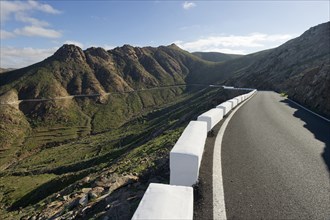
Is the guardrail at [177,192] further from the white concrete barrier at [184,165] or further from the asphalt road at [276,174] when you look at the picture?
the asphalt road at [276,174]

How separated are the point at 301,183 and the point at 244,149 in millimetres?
2921

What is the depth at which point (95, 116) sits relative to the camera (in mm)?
151375

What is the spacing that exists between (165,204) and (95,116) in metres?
152

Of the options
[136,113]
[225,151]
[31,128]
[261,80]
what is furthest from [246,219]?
[136,113]

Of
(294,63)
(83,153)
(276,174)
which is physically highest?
(294,63)

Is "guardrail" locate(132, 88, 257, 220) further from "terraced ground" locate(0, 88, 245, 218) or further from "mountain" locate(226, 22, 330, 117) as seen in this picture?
"mountain" locate(226, 22, 330, 117)

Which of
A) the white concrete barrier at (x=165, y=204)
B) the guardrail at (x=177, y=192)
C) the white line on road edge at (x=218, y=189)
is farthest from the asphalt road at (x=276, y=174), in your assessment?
the white concrete barrier at (x=165, y=204)

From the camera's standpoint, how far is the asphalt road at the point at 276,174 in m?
4.89

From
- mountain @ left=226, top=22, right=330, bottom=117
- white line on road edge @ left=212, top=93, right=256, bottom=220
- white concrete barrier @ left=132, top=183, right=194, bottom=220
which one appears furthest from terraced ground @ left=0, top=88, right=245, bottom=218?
mountain @ left=226, top=22, right=330, bottom=117

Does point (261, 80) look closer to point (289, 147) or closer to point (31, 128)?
point (289, 147)

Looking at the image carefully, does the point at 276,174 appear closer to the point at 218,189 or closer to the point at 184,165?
the point at 218,189

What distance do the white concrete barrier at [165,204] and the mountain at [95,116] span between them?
1.33m

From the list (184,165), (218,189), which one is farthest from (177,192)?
(218,189)

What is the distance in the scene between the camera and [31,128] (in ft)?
440
